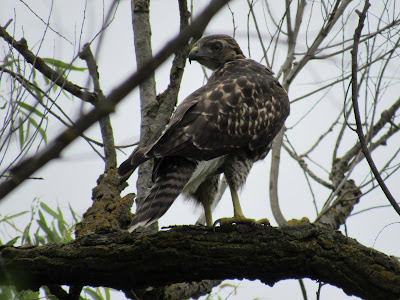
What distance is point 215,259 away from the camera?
10.5 feet

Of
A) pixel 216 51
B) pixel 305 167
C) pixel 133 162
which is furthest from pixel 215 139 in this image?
pixel 305 167

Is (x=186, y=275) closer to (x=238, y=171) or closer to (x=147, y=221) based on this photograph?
(x=147, y=221)

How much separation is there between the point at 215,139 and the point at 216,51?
4.93ft

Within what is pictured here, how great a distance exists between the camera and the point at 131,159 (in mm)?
3479

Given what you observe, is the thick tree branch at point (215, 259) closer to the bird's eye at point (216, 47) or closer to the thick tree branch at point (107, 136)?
the thick tree branch at point (107, 136)

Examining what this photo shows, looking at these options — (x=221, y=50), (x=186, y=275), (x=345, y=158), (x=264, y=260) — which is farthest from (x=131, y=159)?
(x=345, y=158)

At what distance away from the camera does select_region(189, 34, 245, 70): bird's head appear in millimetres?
5090

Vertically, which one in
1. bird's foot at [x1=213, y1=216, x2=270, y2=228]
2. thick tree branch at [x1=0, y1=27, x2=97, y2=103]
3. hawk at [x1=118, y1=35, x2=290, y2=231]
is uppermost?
thick tree branch at [x1=0, y1=27, x2=97, y2=103]

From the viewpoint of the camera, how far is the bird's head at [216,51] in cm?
509

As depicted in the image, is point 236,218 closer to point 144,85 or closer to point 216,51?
point 144,85

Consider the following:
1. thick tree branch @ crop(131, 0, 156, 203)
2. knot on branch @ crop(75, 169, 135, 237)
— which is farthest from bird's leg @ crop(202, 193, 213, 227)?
knot on branch @ crop(75, 169, 135, 237)

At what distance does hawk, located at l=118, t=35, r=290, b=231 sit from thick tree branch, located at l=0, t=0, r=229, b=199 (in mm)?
2296

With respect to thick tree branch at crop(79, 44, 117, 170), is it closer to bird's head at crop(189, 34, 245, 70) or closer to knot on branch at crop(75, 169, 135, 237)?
knot on branch at crop(75, 169, 135, 237)

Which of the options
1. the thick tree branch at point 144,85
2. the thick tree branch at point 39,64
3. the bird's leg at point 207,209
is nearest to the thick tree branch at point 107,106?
the thick tree branch at point 39,64
